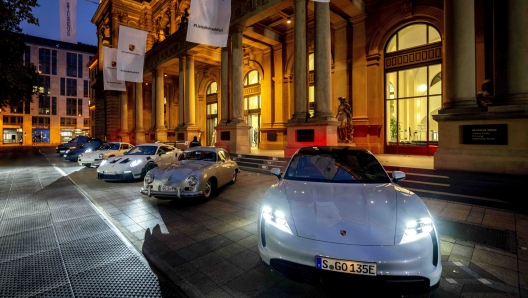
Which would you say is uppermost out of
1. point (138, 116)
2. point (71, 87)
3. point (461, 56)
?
point (71, 87)

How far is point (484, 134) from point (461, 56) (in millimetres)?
2658

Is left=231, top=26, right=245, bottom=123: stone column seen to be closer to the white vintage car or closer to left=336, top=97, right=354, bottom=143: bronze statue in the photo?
left=336, top=97, right=354, bottom=143: bronze statue

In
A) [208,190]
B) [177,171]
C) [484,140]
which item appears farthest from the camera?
[484,140]

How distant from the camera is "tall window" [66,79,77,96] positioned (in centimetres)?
6494

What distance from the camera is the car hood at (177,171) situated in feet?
19.9

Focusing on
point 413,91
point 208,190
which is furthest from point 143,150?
point 413,91

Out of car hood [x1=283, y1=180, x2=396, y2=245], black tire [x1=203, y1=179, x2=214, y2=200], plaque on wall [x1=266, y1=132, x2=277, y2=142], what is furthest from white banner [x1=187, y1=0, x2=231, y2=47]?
plaque on wall [x1=266, y1=132, x2=277, y2=142]

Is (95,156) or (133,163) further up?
(95,156)

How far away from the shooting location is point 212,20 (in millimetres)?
9672

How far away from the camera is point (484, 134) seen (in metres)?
7.18

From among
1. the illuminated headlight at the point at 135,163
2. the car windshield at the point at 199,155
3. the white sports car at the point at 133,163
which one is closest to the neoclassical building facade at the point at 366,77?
the car windshield at the point at 199,155

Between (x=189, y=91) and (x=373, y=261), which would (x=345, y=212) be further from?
(x=189, y=91)

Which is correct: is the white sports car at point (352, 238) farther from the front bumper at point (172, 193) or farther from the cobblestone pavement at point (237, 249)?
the front bumper at point (172, 193)

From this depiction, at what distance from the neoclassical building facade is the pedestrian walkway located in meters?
8.61
